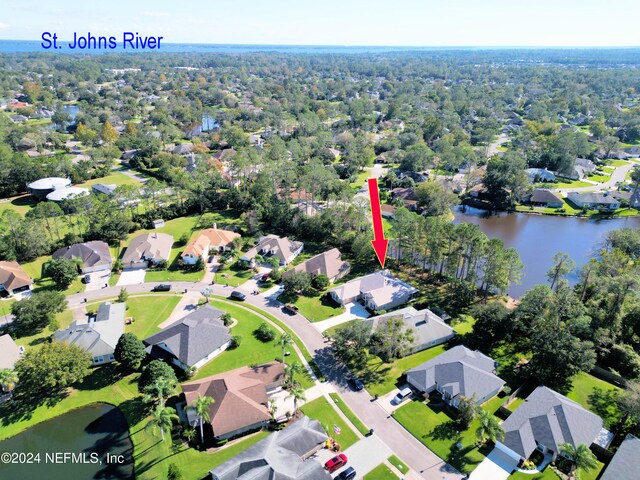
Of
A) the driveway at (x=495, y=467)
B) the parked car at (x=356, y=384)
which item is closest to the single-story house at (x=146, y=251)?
the parked car at (x=356, y=384)

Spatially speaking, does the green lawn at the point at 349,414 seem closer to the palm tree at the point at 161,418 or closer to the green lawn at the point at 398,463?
the green lawn at the point at 398,463

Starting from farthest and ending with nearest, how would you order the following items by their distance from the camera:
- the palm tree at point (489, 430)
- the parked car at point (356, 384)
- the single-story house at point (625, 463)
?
the parked car at point (356, 384)
the palm tree at point (489, 430)
the single-story house at point (625, 463)

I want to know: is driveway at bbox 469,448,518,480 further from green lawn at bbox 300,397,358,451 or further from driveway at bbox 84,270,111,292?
driveway at bbox 84,270,111,292

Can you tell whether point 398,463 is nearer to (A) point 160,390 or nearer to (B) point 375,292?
(A) point 160,390

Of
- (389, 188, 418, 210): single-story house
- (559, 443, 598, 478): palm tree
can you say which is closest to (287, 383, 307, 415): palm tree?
(559, 443, 598, 478): palm tree

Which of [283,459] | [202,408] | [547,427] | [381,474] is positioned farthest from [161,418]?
[547,427]
